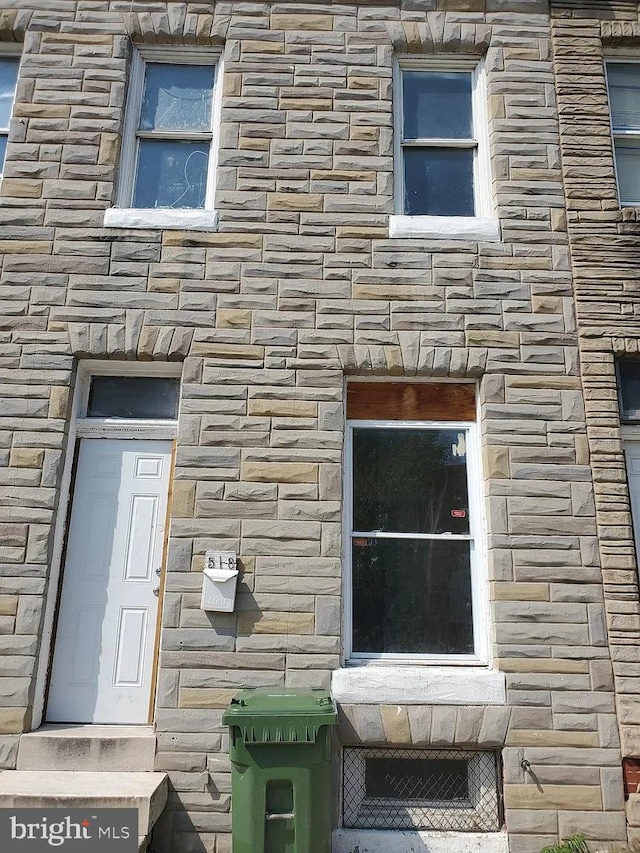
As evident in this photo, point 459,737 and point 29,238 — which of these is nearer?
point 459,737

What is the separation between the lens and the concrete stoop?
3834 mm

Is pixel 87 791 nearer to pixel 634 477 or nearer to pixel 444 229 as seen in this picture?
pixel 634 477

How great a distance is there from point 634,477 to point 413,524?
1.73 m

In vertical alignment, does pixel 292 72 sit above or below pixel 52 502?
above

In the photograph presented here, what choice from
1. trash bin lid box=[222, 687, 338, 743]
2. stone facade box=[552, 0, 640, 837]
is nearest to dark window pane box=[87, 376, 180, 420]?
trash bin lid box=[222, 687, 338, 743]

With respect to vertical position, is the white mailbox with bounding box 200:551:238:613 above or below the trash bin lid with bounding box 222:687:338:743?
above

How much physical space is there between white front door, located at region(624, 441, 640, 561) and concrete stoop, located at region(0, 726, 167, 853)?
12.3ft

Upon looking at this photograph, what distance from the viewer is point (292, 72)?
19.2ft

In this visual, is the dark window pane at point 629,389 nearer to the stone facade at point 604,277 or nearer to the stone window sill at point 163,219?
the stone facade at point 604,277

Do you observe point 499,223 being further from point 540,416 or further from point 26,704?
point 26,704

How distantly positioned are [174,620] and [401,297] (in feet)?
9.53

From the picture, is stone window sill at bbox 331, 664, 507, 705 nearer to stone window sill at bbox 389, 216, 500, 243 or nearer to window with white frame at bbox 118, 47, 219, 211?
stone window sill at bbox 389, 216, 500, 243

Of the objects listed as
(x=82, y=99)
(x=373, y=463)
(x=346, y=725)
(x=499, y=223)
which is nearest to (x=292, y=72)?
(x=82, y=99)

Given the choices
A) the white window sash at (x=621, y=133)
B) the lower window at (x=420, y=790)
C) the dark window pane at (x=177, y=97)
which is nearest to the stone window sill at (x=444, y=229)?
the white window sash at (x=621, y=133)
